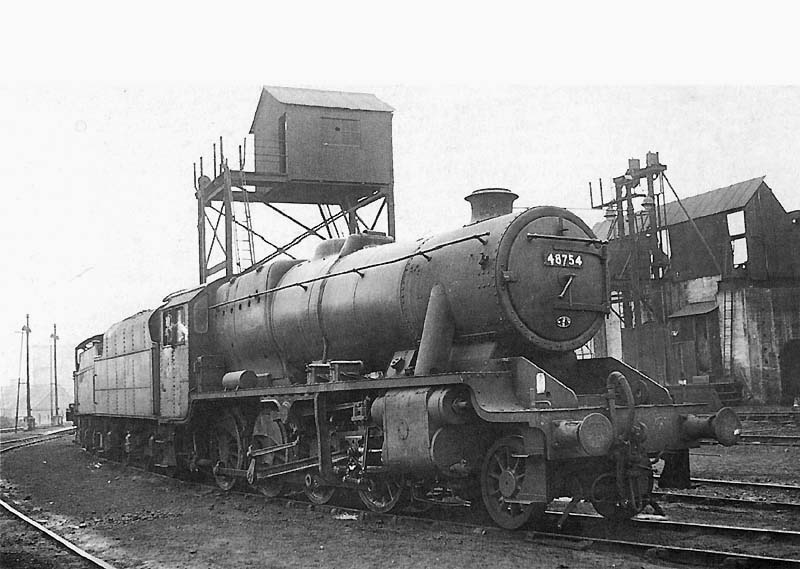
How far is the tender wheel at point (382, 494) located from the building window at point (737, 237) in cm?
2666

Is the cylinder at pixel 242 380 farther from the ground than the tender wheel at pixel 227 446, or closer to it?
farther from the ground

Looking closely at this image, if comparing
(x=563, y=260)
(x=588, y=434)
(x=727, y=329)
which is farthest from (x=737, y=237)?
(x=588, y=434)

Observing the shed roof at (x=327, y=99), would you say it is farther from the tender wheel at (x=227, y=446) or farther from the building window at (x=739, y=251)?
the building window at (x=739, y=251)

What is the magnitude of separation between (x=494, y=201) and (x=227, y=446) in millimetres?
6875

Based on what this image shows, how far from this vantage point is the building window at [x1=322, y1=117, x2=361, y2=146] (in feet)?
75.3

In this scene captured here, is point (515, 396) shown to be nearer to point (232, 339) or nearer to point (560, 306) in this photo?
point (560, 306)

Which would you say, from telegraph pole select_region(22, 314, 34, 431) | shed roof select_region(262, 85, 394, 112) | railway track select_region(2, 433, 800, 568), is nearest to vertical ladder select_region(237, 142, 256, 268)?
shed roof select_region(262, 85, 394, 112)

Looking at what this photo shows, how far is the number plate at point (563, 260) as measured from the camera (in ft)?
30.4

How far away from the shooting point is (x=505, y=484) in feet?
27.6

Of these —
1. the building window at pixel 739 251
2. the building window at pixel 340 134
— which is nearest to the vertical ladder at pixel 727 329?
the building window at pixel 739 251

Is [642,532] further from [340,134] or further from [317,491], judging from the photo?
[340,134]

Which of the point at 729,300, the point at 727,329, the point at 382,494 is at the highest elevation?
the point at 729,300

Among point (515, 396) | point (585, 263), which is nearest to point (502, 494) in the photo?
point (515, 396)

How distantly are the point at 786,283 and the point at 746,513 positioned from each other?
2494 cm
